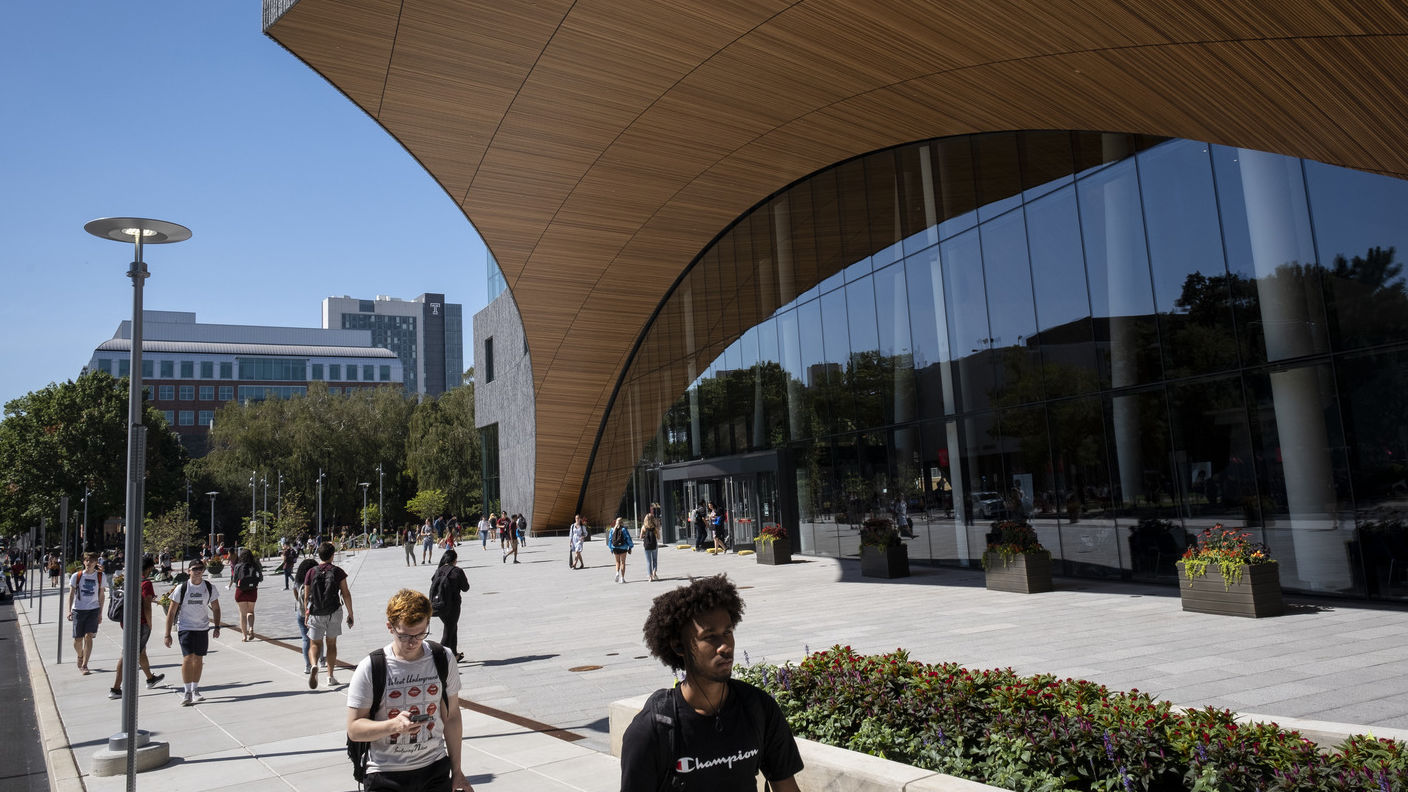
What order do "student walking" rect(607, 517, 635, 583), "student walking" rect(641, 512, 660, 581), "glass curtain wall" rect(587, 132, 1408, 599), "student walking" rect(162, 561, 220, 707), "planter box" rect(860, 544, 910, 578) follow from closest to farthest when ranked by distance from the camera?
"student walking" rect(162, 561, 220, 707) → "glass curtain wall" rect(587, 132, 1408, 599) → "planter box" rect(860, 544, 910, 578) → "student walking" rect(641, 512, 660, 581) → "student walking" rect(607, 517, 635, 583)

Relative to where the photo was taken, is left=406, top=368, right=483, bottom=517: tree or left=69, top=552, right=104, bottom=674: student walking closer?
left=69, top=552, right=104, bottom=674: student walking

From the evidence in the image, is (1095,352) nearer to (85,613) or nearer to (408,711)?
(408,711)

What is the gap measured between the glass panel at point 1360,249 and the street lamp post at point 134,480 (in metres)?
14.5

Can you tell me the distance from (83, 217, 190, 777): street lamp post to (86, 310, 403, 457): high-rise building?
335 ft

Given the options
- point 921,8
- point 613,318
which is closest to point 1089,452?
point 921,8

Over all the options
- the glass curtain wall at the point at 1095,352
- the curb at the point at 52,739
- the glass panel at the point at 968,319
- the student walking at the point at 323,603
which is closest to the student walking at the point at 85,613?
the curb at the point at 52,739

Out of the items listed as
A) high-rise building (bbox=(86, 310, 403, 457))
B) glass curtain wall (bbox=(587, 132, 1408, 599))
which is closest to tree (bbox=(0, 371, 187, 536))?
high-rise building (bbox=(86, 310, 403, 457))

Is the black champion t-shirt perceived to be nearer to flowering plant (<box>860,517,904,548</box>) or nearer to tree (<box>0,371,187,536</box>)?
flowering plant (<box>860,517,904,548</box>)

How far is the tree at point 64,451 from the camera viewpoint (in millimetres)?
65375

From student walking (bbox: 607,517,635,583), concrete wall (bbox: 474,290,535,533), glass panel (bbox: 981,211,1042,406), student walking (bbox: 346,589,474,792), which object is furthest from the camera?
concrete wall (bbox: 474,290,535,533)

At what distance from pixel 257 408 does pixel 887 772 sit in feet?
273

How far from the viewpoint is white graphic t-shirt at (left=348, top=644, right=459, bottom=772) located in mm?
4137

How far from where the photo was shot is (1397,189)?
12.0 meters

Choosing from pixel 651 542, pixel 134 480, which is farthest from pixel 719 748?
pixel 651 542
